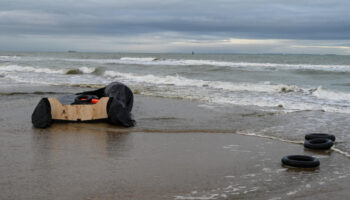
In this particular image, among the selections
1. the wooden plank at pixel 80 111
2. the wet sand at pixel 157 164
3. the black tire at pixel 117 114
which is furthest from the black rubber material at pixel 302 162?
the wooden plank at pixel 80 111

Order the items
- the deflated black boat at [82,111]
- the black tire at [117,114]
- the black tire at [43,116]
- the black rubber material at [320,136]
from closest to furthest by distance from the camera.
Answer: the black rubber material at [320,136] < the black tire at [43,116] < the deflated black boat at [82,111] < the black tire at [117,114]

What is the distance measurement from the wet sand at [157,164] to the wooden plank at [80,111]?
0.18m

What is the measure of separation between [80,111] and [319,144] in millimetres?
4906

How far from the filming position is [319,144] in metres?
6.64

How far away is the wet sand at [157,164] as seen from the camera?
4512mm

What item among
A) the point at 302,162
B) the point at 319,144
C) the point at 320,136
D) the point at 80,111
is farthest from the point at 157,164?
the point at 80,111

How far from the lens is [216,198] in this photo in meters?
4.34

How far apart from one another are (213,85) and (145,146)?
13.3 meters

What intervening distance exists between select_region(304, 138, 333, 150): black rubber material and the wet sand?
0.48ft

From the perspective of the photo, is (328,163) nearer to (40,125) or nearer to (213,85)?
(40,125)

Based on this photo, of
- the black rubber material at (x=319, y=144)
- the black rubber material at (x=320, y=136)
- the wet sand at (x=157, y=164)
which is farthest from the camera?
the black rubber material at (x=320, y=136)

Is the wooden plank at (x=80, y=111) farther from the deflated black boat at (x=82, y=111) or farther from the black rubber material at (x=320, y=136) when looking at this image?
the black rubber material at (x=320, y=136)

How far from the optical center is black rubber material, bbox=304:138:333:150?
6.61m

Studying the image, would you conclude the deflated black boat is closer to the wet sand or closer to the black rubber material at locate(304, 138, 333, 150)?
the wet sand
